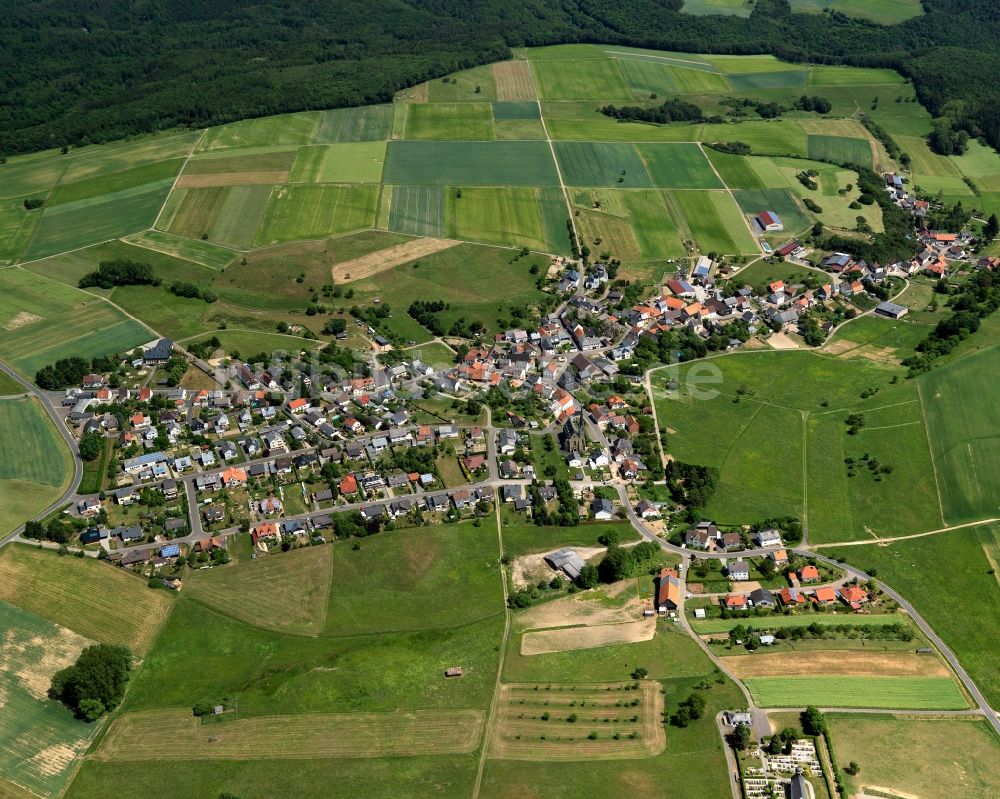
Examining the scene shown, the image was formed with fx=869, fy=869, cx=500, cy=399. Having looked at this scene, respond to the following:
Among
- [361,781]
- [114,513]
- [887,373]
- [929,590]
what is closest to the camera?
[361,781]

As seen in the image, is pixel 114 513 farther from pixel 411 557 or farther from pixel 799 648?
pixel 799 648

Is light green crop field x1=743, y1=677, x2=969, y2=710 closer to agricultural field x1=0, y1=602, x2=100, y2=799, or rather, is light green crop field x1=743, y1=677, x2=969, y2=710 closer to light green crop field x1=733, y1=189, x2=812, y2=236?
agricultural field x1=0, y1=602, x2=100, y2=799

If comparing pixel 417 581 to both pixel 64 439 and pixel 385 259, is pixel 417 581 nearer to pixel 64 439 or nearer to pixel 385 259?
pixel 64 439

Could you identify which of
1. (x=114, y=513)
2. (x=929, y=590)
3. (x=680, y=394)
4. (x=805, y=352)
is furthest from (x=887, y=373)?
(x=114, y=513)

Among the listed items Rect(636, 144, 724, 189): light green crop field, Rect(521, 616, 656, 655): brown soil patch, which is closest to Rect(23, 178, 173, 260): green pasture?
Rect(636, 144, 724, 189): light green crop field

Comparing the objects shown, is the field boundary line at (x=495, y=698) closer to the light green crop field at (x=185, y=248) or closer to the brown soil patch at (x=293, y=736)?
the brown soil patch at (x=293, y=736)
